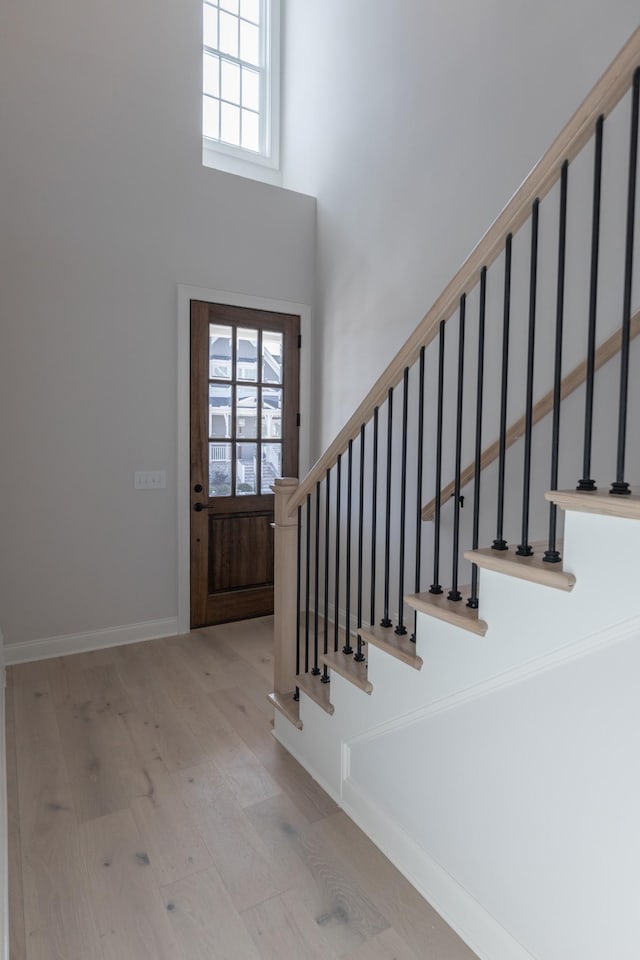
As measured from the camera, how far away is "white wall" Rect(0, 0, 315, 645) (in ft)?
10.0

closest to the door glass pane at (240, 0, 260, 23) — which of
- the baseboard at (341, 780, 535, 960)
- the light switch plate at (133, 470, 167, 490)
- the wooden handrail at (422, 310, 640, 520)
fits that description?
the light switch plate at (133, 470, 167, 490)

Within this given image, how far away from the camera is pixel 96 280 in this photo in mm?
3268

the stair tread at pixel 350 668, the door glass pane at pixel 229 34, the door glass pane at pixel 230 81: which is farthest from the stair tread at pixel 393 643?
the door glass pane at pixel 229 34

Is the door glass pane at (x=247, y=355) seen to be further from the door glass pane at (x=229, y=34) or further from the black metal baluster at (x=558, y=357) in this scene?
the black metal baluster at (x=558, y=357)

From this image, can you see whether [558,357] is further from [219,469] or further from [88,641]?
[88,641]

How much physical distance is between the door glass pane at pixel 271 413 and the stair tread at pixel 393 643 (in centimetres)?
242

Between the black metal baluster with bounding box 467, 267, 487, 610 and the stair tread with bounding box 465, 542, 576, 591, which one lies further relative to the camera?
the black metal baluster with bounding box 467, 267, 487, 610

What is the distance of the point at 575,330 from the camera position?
7.41 ft

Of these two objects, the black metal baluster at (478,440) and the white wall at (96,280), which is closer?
the black metal baluster at (478,440)

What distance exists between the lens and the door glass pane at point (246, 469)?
387 centimetres

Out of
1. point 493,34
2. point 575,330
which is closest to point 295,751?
point 575,330

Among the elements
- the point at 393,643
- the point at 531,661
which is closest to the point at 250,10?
the point at 393,643

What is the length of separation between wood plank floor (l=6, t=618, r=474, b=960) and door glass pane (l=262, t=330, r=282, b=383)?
2219 millimetres

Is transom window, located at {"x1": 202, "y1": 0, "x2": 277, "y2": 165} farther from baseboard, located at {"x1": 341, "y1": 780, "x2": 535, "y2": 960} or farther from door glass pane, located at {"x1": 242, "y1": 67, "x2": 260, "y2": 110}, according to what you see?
baseboard, located at {"x1": 341, "y1": 780, "x2": 535, "y2": 960}
